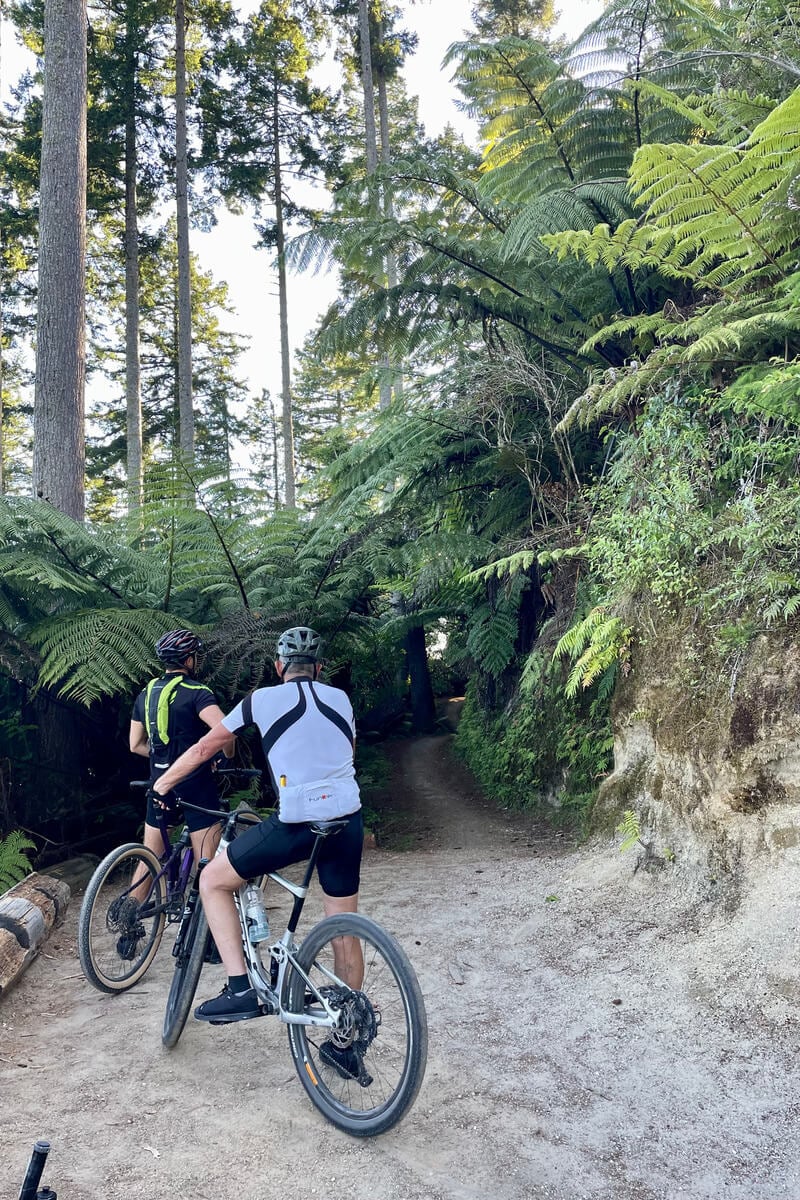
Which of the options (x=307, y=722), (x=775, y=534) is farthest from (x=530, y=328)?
(x=307, y=722)

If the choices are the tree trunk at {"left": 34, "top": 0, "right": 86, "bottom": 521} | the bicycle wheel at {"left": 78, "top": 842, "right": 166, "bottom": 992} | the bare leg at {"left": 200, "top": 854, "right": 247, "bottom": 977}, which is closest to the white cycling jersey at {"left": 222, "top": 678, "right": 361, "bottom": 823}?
the bare leg at {"left": 200, "top": 854, "right": 247, "bottom": 977}

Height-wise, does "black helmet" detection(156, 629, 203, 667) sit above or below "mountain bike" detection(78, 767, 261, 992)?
above

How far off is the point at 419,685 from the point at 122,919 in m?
13.2

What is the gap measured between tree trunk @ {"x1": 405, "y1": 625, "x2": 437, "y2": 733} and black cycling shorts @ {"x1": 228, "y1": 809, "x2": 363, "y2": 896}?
13677 mm

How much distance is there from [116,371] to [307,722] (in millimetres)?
18828

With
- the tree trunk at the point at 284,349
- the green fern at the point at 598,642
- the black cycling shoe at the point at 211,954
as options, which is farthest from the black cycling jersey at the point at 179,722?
the tree trunk at the point at 284,349

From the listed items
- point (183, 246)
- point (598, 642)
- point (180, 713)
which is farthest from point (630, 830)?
point (183, 246)

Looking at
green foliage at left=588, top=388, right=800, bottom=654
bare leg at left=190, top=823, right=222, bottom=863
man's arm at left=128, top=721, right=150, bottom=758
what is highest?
green foliage at left=588, top=388, right=800, bottom=654

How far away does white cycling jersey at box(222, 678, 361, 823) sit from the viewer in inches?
120

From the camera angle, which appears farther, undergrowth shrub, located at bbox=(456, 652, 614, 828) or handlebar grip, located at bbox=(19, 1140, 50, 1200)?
undergrowth shrub, located at bbox=(456, 652, 614, 828)

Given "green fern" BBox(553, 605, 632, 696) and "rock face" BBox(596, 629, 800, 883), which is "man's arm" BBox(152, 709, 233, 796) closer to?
"rock face" BBox(596, 629, 800, 883)

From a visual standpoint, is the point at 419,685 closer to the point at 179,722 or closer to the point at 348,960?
the point at 179,722

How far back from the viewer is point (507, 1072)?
10.9ft

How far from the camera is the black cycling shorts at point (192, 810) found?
4.16 m
